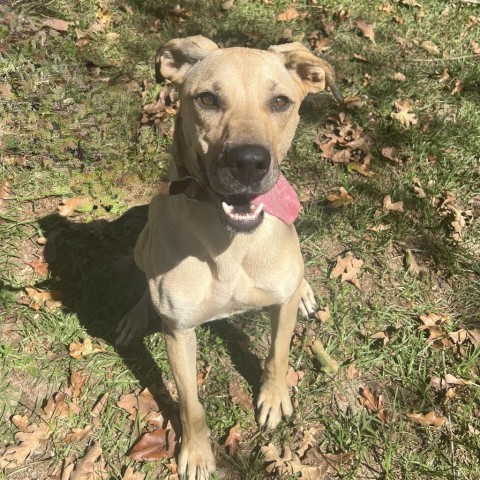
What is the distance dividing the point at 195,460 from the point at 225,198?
1.85 meters

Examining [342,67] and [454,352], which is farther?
[342,67]

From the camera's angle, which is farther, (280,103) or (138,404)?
(138,404)

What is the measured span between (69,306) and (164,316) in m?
1.65

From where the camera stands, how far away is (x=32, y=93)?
17.8 ft

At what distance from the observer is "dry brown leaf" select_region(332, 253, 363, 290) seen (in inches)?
170

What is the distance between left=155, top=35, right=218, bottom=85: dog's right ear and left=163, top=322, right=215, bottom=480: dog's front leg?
144 cm

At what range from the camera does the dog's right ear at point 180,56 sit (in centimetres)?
277

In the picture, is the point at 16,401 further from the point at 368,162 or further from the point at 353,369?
the point at 368,162

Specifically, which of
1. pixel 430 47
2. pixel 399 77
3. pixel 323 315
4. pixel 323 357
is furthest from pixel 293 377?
pixel 430 47

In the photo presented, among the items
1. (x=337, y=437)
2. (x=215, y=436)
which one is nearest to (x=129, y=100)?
(x=215, y=436)

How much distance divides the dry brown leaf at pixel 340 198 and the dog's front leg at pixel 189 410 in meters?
2.25

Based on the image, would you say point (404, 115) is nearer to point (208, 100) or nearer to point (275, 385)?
point (275, 385)

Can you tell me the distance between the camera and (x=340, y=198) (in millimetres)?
4770

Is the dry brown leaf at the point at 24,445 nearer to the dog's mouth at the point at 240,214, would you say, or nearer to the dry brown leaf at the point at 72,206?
the dry brown leaf at the point at 72,206
